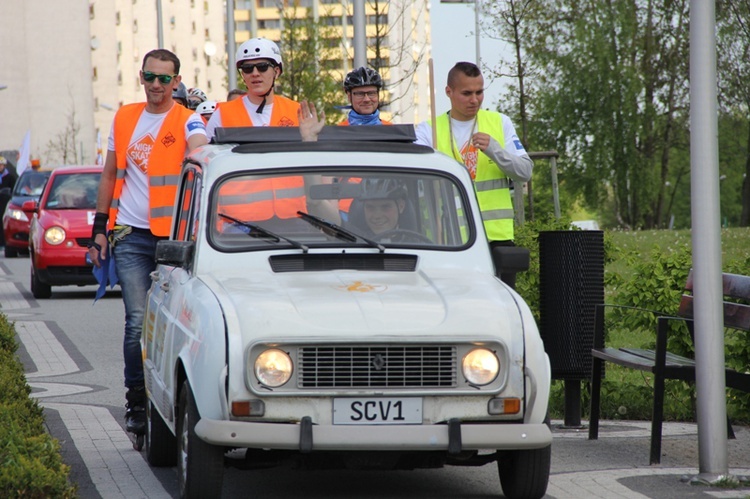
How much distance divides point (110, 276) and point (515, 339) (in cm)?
378

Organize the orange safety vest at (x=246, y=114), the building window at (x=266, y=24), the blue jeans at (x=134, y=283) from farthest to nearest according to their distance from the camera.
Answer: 1. the building window at (x=266, y=24)
2. the orange safety vest at (x=246, y=114)
3. the blue jeans at (x=134, y=283)

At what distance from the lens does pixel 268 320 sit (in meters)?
6.21

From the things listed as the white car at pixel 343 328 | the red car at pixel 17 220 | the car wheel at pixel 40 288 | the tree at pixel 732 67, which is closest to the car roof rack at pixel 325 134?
the white car at pixel 343 328

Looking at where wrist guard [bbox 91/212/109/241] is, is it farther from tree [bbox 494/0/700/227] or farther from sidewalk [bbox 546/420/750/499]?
tree [bbox 494/0/700/227]

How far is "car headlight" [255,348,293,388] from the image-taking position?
615cm

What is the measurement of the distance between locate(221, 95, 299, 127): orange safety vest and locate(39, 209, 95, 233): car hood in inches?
476

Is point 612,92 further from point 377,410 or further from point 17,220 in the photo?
point 377,410

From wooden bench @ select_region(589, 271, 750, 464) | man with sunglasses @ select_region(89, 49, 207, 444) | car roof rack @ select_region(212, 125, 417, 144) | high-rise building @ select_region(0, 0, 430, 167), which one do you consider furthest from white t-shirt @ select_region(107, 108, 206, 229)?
high-rise building @ select_region(0, 0, 430, 167)

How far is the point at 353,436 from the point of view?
6.09 metres

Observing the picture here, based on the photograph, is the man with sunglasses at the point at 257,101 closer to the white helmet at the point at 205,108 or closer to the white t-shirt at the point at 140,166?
the white t-shirt at the point at 140,166

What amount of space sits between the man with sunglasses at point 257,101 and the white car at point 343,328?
141 centimetres

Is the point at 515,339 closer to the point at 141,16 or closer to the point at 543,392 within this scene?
the point at 543,392

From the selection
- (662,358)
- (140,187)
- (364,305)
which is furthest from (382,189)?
(140,187)

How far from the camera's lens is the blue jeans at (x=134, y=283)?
8.84 metres
